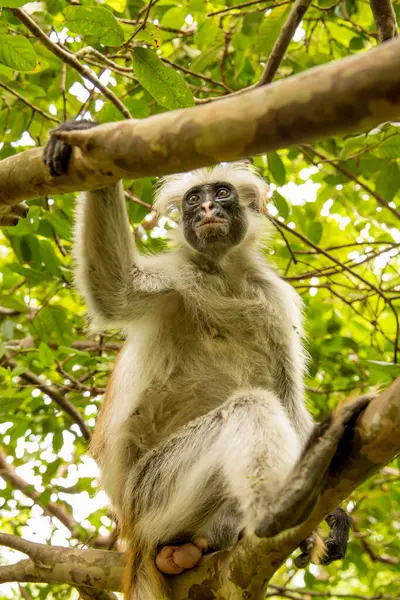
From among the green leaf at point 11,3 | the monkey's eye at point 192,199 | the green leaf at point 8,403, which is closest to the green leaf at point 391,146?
the monkey's eye at point 192,199

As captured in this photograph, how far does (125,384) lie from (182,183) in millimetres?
1823

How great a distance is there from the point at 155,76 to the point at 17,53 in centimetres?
82

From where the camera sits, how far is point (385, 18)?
3852 mm

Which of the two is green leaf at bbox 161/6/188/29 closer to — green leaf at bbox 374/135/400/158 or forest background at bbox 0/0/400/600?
forest background at bbox 0/0/400/600

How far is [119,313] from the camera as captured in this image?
4477 millimetres

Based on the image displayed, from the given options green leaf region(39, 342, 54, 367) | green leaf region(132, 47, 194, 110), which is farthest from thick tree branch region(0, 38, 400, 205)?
green leaf region(39, 342, 54, 367)

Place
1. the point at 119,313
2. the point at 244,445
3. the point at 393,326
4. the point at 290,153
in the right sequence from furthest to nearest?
the point at 393,326
the point at 290,153
the point at 119,313
the point at 244,445

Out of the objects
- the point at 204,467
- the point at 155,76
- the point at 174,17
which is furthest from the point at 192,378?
the point at 174,17

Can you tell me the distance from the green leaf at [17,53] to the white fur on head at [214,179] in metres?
1.83

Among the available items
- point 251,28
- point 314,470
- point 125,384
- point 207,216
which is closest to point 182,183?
point 207,216

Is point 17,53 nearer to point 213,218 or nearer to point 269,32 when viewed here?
point 213,218

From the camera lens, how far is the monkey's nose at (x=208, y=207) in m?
4.95

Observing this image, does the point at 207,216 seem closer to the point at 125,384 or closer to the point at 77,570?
the point at 125,384

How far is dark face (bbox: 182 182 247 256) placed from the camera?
16.1ft
